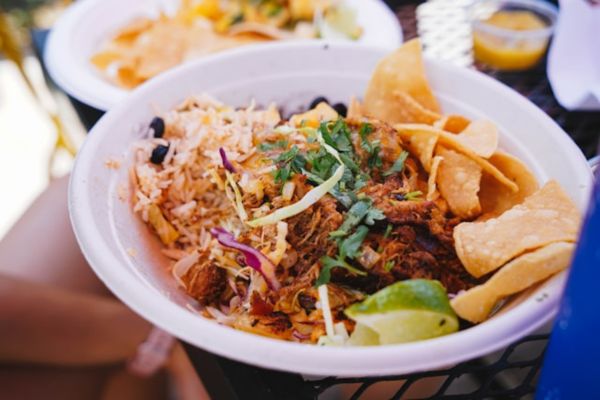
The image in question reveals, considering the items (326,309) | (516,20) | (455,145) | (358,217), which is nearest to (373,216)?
(358,217)

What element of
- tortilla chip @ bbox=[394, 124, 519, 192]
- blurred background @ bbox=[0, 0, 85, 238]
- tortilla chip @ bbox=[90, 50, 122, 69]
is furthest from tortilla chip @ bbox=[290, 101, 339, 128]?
blurred background @ bbox=[0, 0, 85, 238]

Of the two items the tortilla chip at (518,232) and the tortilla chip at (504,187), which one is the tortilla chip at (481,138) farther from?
the tortilla chip at (518,232)

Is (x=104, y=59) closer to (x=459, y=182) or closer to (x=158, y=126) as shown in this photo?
(x=158, y=126)

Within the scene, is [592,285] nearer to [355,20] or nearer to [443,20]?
[443,20]

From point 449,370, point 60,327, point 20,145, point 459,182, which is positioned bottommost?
point 20,145

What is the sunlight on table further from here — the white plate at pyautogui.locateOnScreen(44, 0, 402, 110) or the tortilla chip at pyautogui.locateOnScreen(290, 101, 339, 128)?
the tortilla chip at pyautogui.locateOnScreen(290, 101, 339, 128)

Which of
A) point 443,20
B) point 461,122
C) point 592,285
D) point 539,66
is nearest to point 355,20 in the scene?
point 443,20

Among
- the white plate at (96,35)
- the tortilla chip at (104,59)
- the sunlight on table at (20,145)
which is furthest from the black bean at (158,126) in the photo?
the sunlight on table at (20,145)
